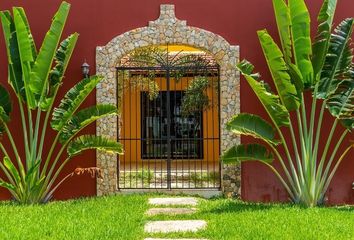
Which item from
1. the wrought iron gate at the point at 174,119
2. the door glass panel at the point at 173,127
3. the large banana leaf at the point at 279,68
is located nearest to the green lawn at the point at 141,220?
the large banana leaf at the point at 279,68

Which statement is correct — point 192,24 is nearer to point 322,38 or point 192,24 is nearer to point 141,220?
point 322,38

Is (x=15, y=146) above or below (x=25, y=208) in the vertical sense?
above

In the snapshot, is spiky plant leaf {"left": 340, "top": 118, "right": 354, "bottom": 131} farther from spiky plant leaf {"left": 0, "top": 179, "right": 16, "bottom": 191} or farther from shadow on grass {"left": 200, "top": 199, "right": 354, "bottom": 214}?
spiky plant leaf {"left": 0, "top": 179, "right": 16, "bottom": 191}

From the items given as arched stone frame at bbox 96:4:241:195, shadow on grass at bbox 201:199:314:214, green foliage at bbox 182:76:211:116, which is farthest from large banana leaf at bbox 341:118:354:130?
green foliage at bbox 182:76:211:116

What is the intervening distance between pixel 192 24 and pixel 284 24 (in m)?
2.00

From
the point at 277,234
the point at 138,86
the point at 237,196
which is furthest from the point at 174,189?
the point at 138,86

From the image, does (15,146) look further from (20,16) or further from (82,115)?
(20,16)

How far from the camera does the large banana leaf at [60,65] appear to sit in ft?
30.9

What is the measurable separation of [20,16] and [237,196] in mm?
5301

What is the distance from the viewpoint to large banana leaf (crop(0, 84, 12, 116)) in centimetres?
947

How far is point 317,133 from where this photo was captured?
920 centimetres

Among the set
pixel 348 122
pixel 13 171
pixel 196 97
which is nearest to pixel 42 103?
pixel 13 171

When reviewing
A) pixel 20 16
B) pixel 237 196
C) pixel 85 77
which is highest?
pixel 20 16

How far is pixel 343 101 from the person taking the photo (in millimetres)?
8906
